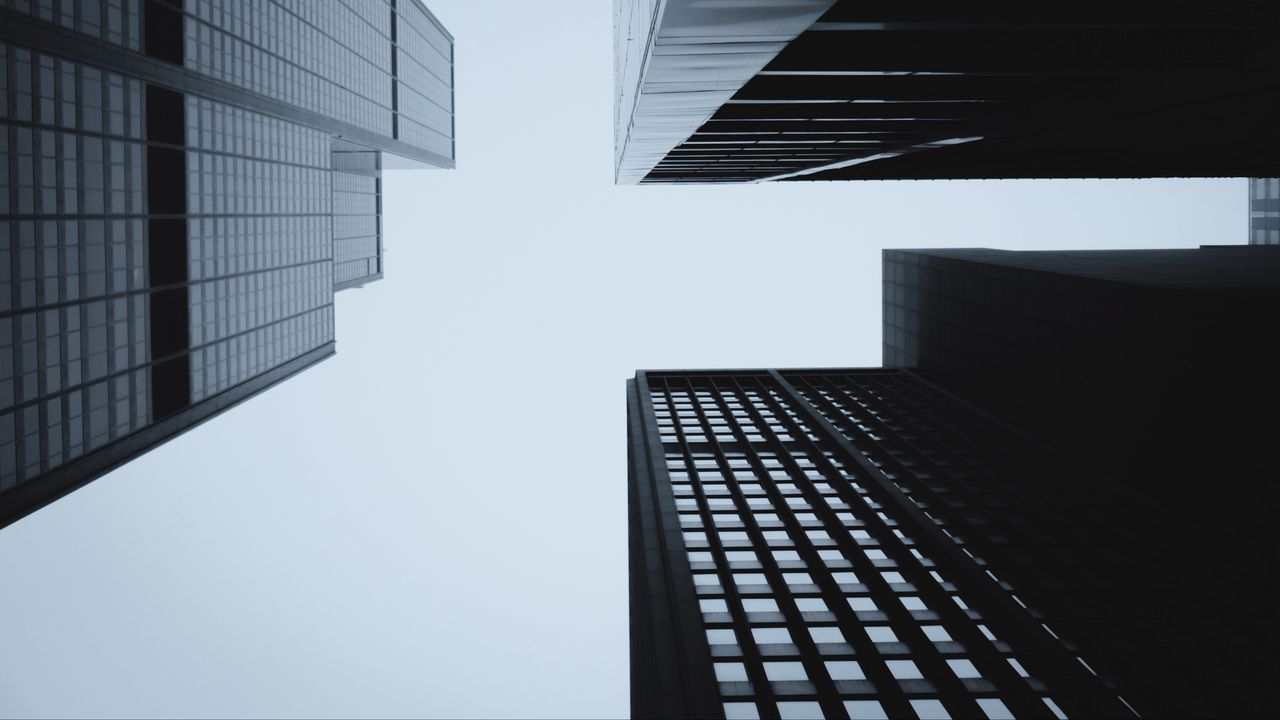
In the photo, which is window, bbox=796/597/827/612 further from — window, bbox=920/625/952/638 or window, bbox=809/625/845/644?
window, bbox=920/625/952/638

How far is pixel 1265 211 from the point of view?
89625 mm

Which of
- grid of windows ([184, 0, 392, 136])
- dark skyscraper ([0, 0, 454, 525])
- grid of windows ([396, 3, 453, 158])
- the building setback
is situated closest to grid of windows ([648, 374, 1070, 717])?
the building setback

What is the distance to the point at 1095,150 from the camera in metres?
42.9

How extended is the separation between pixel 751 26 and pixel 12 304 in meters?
45.2

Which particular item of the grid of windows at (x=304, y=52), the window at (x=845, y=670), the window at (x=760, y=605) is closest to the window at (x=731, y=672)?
the window at (x=845, y=670)

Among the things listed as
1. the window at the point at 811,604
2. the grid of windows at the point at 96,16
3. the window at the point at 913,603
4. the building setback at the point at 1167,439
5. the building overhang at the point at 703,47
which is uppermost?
the grid of windows at the point at 96,16

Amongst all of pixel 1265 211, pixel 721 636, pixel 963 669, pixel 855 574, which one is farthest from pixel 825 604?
pixel 1265 211

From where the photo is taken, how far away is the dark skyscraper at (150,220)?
156ft

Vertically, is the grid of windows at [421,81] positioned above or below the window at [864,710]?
above

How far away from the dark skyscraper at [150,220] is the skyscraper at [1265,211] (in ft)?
332

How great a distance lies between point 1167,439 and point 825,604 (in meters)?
15.6

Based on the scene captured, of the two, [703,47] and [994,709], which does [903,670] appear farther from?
[703,47]

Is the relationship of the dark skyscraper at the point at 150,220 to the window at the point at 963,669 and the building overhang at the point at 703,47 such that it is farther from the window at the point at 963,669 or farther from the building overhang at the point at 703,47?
the window at the point at 963,669

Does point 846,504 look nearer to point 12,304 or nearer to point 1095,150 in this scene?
point 1095,150
